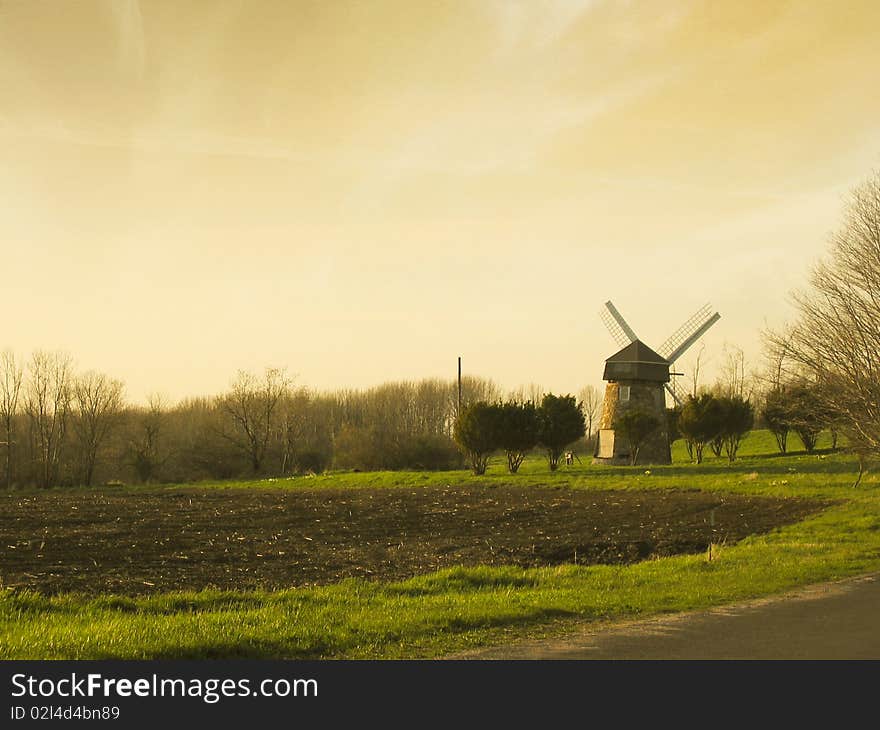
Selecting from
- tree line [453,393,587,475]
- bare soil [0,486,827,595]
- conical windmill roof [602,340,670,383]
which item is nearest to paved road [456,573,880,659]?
bare soil [0,486,827,595]

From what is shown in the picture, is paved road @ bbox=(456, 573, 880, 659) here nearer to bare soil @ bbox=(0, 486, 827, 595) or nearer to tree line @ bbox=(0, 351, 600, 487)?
bare soil @ bbox=(0, 486, 827, 595)

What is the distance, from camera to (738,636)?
33.9 ft

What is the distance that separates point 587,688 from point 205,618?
5502mm

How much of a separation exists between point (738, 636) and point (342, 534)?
17660mm

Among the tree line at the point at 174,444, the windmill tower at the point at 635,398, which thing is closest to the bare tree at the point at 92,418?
the tree line at the point at 174,444

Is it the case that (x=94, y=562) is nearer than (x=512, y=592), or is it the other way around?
(x=512, y=592)

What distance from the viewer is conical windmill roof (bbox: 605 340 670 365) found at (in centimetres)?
7212

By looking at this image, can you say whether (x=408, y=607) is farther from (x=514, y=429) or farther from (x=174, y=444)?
(x=174, y=444)

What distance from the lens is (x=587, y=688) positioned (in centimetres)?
820

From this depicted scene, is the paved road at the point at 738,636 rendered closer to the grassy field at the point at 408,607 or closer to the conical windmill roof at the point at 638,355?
the grassy field at the point at 408,607

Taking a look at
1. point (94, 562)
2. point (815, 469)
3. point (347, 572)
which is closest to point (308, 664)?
point (347, 572)

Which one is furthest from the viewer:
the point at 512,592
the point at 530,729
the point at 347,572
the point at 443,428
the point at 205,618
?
the point at 443,428

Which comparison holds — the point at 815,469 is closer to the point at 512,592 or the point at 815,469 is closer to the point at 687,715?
the point at 512,592

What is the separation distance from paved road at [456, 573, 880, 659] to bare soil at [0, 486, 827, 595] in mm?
6319
